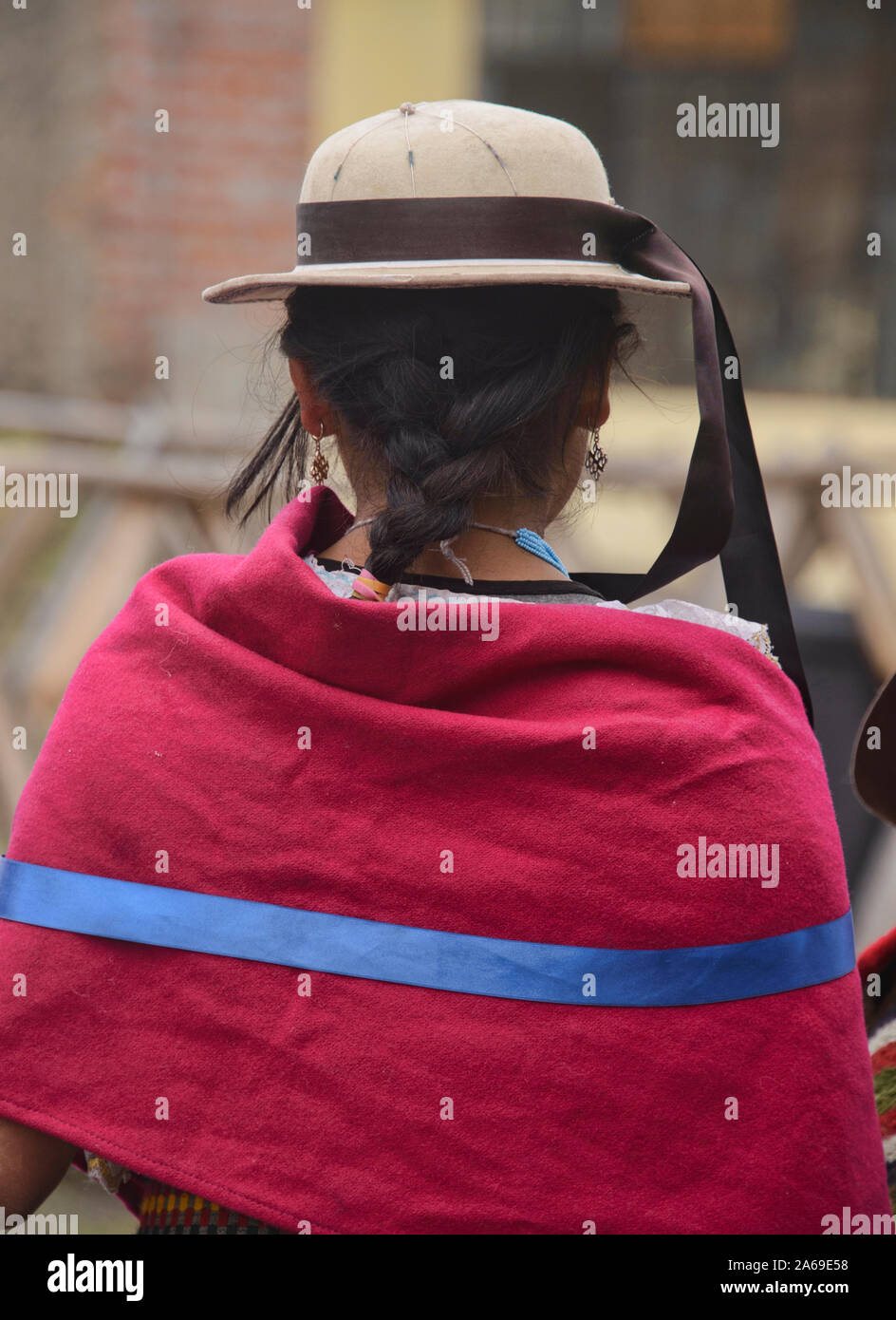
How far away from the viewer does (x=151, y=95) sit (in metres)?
5.75

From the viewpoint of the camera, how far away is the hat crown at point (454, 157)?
138cm

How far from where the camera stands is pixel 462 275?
1.31m

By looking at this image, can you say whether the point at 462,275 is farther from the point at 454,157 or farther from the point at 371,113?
the point at 371,113

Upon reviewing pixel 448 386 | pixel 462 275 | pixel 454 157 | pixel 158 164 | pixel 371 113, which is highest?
pixel 371 113

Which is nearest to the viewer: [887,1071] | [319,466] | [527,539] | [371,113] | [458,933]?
[458,933]

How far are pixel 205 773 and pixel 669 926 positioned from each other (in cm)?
46

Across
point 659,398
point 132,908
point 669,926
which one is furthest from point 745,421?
point 659,398

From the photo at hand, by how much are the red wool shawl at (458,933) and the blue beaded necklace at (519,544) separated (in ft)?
0.33

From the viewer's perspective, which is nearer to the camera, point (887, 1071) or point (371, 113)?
point (887, 1071)

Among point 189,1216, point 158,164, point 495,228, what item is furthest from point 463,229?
point 158,164

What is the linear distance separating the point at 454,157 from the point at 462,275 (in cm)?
16

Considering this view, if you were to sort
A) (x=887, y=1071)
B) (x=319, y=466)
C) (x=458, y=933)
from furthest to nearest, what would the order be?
1. (x=887, y=1071)
2. (x=319, y=466)
3. (x=458, y=933)

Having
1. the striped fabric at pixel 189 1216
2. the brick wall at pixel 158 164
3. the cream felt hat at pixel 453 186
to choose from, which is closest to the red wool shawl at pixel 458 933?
the striped fabric at pixel 189 1216

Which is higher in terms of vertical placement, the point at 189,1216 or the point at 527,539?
the point at 527,539
